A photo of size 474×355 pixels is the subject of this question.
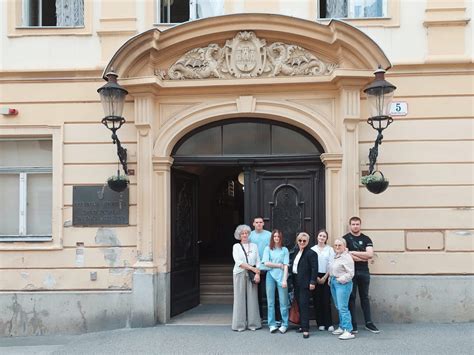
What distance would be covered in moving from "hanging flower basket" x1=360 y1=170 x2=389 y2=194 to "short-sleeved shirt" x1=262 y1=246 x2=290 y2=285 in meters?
1.55

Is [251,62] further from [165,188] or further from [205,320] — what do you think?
[205,320]

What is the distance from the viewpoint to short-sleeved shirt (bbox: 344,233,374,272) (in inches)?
295

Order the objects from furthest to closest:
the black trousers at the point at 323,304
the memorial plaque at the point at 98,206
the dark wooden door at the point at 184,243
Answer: the dark wooden door at the point at 184,243
the memorial plaque at the point at 98,206
the black trousers at the point at 323,304

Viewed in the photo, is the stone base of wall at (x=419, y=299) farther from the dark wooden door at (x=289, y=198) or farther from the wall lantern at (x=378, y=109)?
the wall lantern at (x=378, y=109)

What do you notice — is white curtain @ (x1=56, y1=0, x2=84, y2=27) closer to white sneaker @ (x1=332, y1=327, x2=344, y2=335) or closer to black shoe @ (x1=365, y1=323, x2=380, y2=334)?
white sneaker @ (x1=332, y1=327, x2=344, y2=335)

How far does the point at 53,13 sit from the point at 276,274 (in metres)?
5.81

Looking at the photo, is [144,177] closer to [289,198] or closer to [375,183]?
[289,198]

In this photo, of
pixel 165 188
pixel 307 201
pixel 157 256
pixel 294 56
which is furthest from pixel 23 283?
pixel 294 56

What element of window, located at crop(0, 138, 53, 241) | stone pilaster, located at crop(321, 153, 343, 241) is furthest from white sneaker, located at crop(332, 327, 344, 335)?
window, located at crop(0, 138, 53, 241)

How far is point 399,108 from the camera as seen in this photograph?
26.5ft

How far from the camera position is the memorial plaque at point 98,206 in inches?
327

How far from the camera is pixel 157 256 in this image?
827cm

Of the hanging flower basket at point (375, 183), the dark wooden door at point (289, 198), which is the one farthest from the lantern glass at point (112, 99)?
the hanging flower basket at point (375, 183)

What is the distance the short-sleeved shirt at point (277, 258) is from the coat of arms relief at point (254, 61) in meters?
2.73
